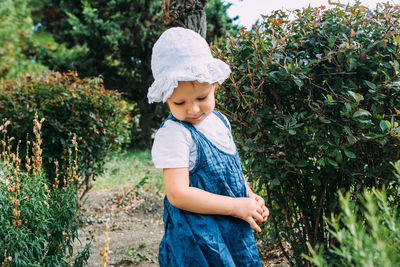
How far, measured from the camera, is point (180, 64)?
1540mm

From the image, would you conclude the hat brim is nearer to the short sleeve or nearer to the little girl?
the little girl

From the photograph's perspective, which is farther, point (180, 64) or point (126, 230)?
point (126, 230)

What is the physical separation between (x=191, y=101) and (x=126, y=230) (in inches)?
132

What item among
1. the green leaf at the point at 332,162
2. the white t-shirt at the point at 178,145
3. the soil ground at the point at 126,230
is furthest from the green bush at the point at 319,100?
the soil ground at the point at 126,230

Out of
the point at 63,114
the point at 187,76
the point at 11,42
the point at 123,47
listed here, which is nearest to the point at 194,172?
the point at 187,76

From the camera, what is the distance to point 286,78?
1903 millimetres

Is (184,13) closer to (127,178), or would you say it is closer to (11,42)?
(127,178)

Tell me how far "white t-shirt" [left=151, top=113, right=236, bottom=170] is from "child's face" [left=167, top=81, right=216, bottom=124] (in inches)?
2.3

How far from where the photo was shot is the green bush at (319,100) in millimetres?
1836

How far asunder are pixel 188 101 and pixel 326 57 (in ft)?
2.67

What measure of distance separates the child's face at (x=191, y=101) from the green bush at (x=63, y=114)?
8.78 feet

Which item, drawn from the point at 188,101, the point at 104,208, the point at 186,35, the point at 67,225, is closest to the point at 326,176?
the point at 188,101

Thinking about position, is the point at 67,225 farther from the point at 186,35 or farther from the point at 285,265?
the point at 285,265

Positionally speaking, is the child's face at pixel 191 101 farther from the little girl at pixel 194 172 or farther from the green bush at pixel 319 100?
the green bush at pixel 319 100
